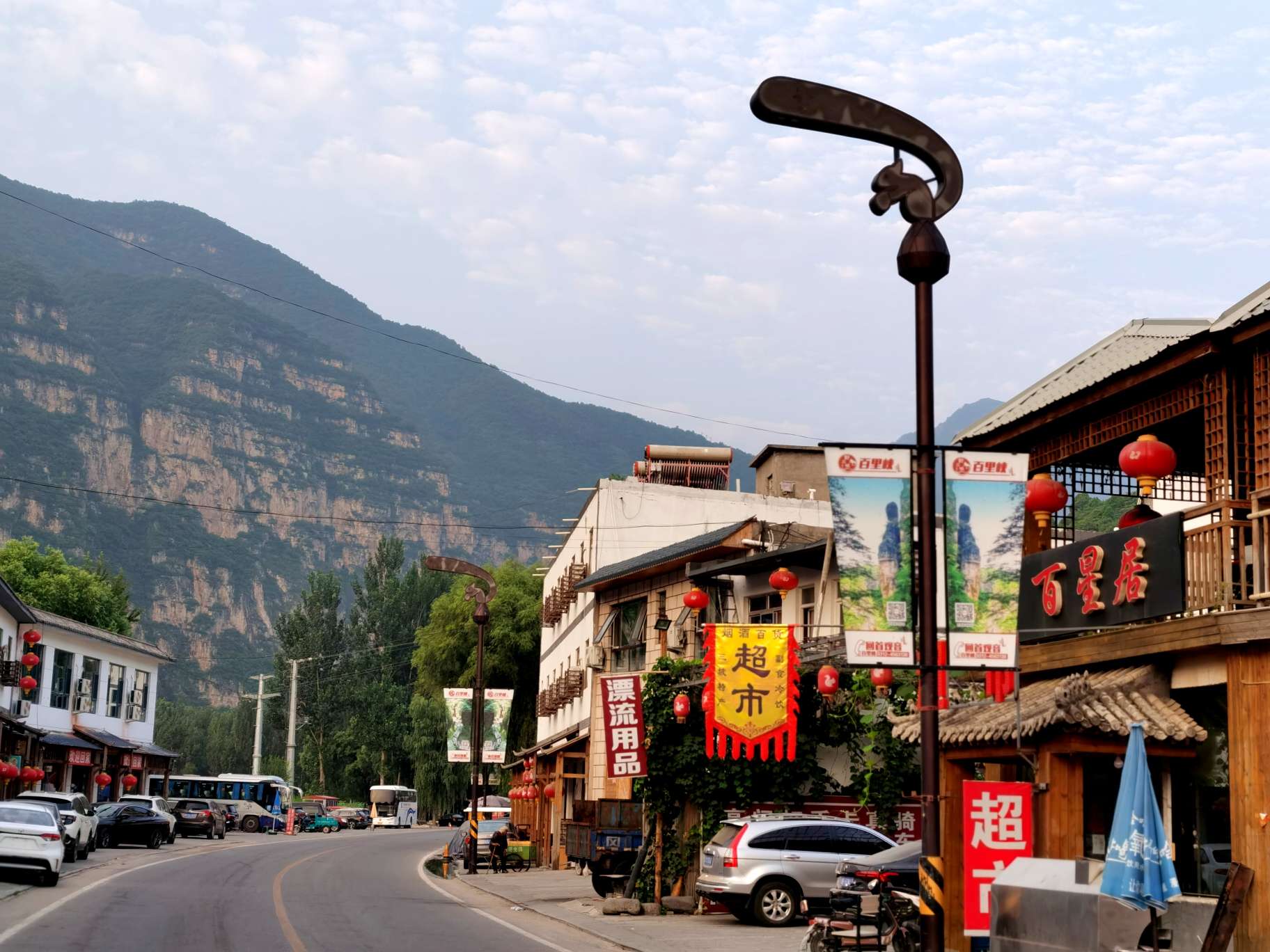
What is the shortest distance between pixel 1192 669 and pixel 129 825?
40.6 metres

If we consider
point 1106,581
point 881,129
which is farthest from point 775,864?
point 881,129

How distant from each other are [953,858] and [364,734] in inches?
3297

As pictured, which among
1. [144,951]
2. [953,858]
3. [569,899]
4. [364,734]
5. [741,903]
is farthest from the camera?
[364,734]

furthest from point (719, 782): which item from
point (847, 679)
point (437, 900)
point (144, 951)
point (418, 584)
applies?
point (418, 584)

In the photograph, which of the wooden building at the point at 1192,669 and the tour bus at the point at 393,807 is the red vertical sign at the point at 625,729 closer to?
the wooden building at the point at 1192,669

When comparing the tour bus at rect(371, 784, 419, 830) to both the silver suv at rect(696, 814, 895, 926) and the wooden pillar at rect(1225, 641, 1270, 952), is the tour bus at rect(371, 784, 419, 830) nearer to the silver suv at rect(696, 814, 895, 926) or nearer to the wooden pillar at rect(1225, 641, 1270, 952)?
the silver suv at rect(696, 814, 895, 926)

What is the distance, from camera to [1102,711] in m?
15.3

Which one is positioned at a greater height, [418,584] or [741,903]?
[418,584]

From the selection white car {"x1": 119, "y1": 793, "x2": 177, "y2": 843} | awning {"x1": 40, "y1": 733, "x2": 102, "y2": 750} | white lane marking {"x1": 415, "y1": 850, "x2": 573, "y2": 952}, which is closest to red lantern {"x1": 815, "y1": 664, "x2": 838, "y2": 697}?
white lane marking {"x1": 415, "y1": 850, "x2": 573, "y2": 952}

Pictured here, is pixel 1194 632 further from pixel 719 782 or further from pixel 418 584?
pixel 418 584

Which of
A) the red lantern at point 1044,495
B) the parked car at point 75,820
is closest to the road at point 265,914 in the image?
the parked car at point 75,820

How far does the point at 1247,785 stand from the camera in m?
13.9

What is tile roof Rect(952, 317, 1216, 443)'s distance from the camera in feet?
62.6

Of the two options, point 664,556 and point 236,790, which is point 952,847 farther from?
point 236,790
